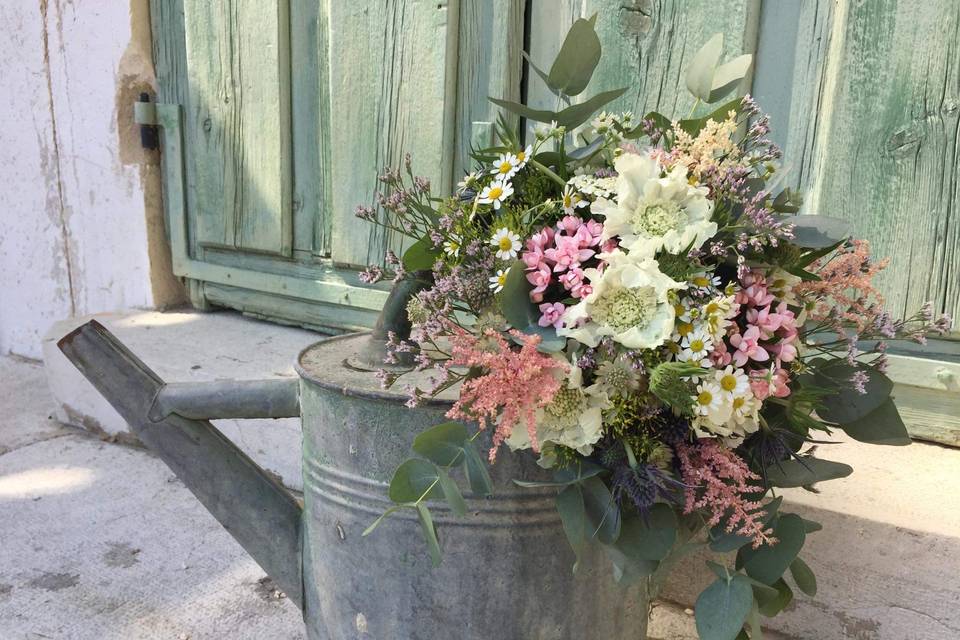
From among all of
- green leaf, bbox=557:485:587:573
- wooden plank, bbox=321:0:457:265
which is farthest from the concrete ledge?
green leaf, bbox=557:485:587:573

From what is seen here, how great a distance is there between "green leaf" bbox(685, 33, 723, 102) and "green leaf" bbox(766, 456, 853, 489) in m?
0.46

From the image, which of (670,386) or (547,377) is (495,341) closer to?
(547,377)

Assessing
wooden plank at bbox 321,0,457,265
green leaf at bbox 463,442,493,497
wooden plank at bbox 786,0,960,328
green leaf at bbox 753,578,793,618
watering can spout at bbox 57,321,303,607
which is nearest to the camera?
green leaf at bbox 463,442,493,497

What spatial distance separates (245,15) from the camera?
2.19 metres

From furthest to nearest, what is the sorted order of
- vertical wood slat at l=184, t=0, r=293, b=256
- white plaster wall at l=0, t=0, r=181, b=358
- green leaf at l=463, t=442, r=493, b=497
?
white plaster wall at l=0, t=0, r=181, b=358
vertical wood slat at l=184, t=0, r=293, b=256
green leaf at l=463, t=442, r=493, b=497

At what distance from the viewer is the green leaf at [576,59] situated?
89 cm

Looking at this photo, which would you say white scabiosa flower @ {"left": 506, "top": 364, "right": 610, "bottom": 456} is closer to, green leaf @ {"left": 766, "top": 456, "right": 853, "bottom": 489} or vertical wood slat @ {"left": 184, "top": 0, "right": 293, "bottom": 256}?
green leaf @ {"left": 766, "top": 456, "right": 853, "bottom": 489}

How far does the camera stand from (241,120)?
227cm

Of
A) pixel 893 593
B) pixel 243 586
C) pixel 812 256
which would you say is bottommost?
pixel 243 586

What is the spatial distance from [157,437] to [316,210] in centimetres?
113

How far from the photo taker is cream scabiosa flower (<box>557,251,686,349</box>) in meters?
0.74

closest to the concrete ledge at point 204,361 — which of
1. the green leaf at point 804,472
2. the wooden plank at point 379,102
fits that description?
the wooden plank at point 379,102

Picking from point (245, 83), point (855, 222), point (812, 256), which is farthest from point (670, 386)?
point (245, 83)

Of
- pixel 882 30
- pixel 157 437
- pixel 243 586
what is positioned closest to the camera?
pixel 157 437
